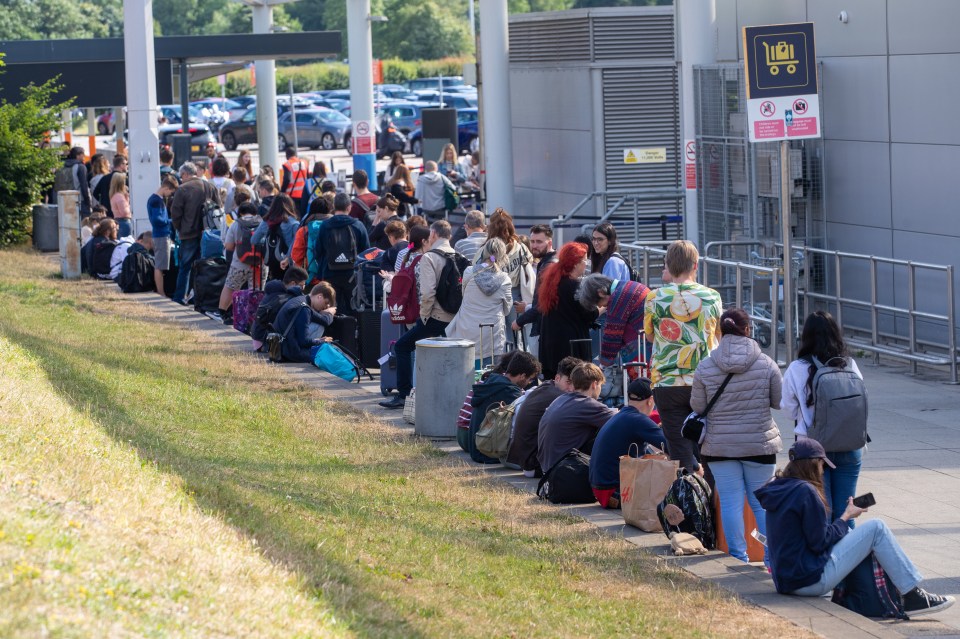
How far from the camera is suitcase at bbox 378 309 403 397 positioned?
1349cm

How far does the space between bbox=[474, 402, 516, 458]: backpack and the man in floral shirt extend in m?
1.80

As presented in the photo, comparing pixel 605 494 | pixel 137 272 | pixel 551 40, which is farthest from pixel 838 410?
pixel 551 40

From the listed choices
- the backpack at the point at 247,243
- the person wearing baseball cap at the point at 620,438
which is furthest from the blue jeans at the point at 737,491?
the backpack at the point at 247,243

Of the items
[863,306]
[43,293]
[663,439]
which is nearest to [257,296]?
[43,293]

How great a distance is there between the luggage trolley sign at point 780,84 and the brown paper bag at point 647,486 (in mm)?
4103

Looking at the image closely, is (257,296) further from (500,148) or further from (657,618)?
(657,618)

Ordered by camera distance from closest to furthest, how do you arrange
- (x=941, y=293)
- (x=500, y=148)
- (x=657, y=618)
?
1. (x=657, y=618)
2. (x=941, y=293)
3. (x=500, y=148)

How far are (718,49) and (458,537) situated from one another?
13389 mm

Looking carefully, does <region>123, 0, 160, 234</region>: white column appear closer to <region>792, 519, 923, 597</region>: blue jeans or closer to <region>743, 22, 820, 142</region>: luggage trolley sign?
<region>743, 22, 820, 142</region>: luggage trolley sign

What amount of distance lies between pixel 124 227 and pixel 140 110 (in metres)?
2.15

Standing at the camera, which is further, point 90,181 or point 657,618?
point 90,181

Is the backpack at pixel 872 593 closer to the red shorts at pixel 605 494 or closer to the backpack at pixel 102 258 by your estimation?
the red shorts at pixel 605 494

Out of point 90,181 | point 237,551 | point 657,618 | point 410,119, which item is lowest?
point 657,618

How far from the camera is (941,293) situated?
49.2 ft
